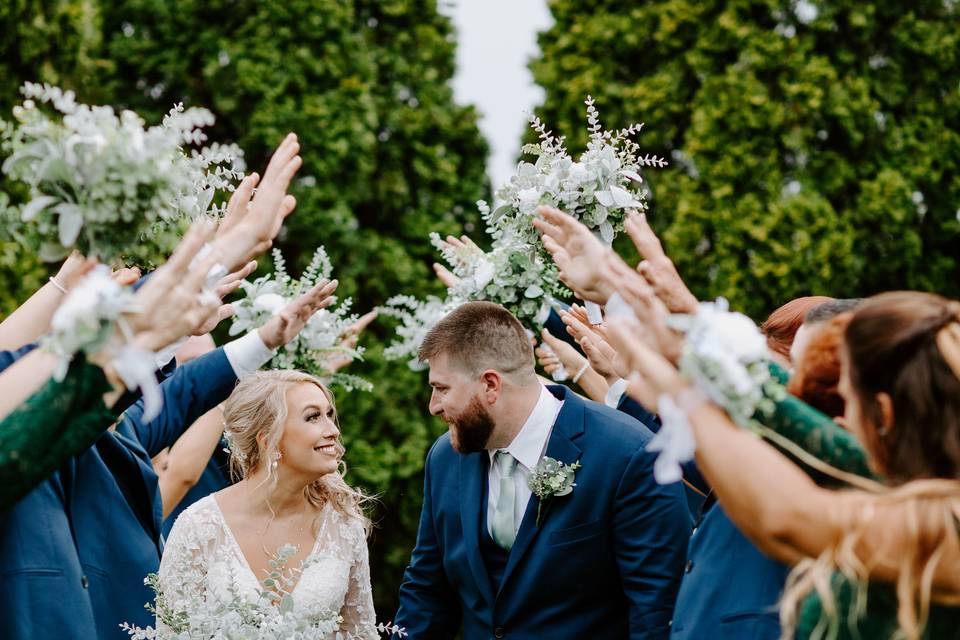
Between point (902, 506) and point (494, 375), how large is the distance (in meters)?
2.56

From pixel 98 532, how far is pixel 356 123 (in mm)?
7750

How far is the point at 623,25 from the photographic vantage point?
1121 centimetres

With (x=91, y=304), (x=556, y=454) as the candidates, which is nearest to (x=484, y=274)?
(x=556, y=454)

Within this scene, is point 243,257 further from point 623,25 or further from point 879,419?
point 623,25

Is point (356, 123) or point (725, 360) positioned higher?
point (356, 123)

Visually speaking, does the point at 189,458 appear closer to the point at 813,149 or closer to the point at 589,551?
the point at 589,551

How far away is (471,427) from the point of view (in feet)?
15.4

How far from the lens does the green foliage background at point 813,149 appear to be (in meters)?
10.3

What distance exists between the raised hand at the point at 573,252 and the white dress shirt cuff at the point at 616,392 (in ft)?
6.62

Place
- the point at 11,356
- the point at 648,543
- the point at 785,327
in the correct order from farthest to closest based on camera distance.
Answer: the point at 785,327, the point at 648,543, the point at 11,356

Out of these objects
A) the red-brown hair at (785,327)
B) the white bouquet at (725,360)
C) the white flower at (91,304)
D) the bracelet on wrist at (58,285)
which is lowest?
the white bouquet at (725,360)

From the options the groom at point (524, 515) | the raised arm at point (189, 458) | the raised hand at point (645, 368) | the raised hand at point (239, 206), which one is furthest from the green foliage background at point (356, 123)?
the raised hand at point (645, 368)

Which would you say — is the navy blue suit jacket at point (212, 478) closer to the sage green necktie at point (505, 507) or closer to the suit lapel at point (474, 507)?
the suit lapel at point (474, 507)

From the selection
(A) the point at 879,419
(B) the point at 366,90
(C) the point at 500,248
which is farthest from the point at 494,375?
(B) the point at 366,90
